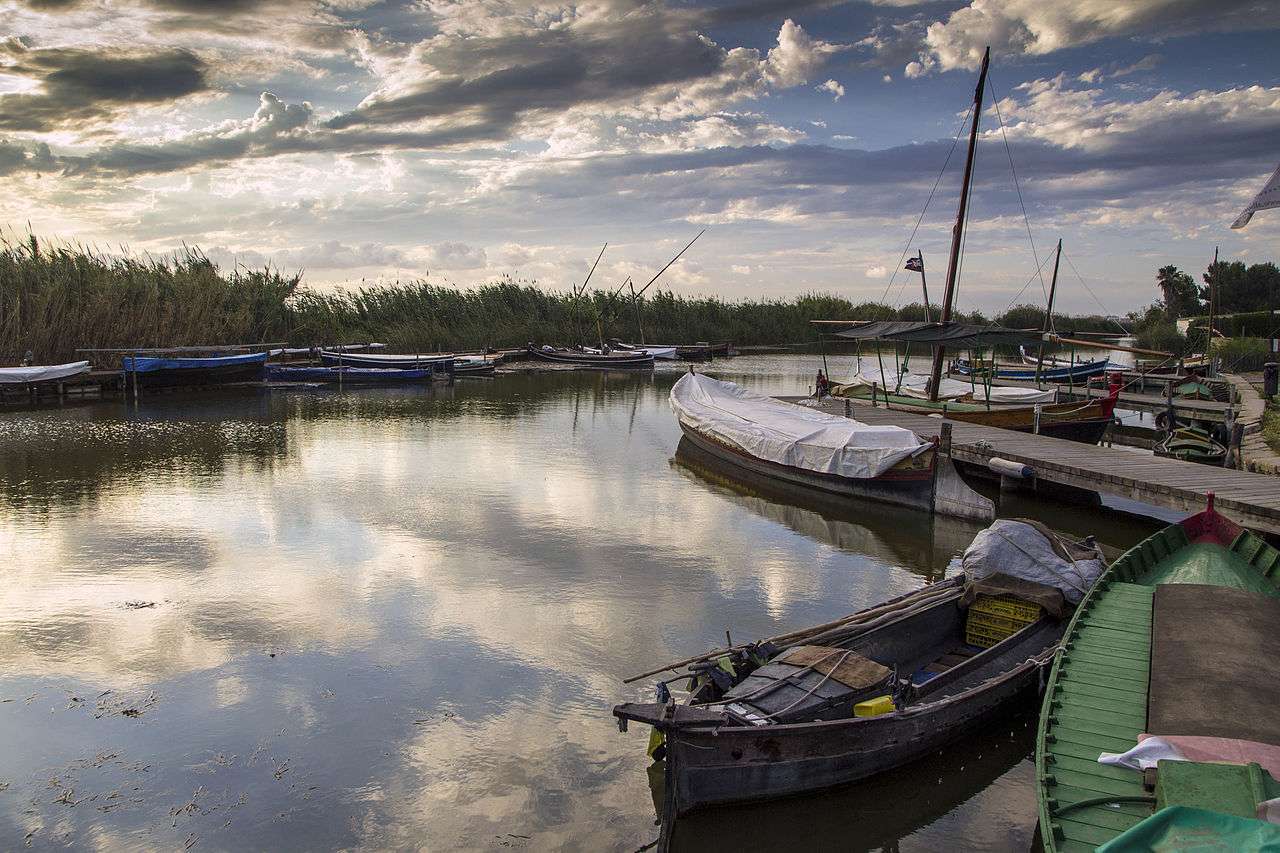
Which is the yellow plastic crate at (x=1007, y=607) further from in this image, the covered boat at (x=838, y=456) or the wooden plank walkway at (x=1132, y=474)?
the covered boat at (x=838, y=456)

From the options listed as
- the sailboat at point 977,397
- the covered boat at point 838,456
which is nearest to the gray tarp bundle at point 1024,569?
the covered boat at point 838,456

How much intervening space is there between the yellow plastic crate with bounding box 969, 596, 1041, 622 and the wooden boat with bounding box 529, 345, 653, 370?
39927 mm

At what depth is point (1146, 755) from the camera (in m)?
5.51

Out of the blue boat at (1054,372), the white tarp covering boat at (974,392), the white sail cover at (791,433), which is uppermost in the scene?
the blue boat at (1054,372)

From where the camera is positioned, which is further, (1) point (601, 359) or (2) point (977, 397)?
(1) point (601, 359)

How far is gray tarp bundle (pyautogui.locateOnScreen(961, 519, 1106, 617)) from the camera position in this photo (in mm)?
9203

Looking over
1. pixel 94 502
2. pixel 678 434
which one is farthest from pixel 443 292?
pixel 94 502

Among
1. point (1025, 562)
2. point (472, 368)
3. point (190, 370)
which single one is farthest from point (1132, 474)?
point (472, 368)

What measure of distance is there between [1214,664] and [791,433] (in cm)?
1250

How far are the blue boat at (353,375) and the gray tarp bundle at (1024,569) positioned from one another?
34.0 metres

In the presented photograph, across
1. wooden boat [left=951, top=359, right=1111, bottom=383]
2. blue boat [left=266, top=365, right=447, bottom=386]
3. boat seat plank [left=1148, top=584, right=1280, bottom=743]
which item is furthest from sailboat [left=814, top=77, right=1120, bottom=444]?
blue boat [left=266, top=365, right=447, bottom=386]

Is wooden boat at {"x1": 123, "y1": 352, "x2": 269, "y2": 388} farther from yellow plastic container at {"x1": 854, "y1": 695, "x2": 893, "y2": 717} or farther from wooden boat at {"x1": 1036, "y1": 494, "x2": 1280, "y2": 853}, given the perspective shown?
wooden boat at {"x1": 1036, "y1": 494, "x2": 1280, "y2": 853}

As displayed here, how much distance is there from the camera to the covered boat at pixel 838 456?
638 inches

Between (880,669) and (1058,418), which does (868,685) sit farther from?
(1058,418)
